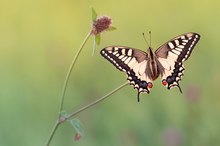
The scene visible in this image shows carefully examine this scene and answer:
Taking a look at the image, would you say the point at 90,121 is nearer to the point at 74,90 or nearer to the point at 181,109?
the point at 74,90

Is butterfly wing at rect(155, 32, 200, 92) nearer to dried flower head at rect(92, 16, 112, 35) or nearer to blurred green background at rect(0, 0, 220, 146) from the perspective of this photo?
dried flower head at rect(92, 16, 112, 35)

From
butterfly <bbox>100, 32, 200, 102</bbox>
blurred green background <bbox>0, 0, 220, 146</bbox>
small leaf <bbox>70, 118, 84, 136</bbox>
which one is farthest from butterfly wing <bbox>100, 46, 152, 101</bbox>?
blurred green background <bbox>0, 0, 220, 146</bbox>

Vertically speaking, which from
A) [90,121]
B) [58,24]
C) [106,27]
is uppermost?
[106,27]

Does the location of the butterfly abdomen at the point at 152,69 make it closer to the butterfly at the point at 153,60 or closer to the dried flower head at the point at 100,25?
the butterfly at the point at 153,60

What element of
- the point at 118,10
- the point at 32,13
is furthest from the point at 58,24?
the point at 118,10

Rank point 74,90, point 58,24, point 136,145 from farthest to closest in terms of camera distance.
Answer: point 58,24 < point 74,90 < point 136,145

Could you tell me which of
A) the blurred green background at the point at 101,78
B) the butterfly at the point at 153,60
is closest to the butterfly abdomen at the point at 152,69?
the butterfly at the point at 153,60
